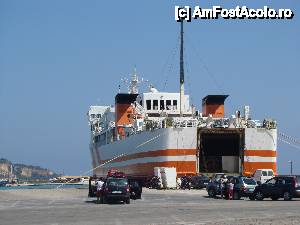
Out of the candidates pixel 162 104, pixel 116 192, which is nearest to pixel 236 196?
pixel 116 192

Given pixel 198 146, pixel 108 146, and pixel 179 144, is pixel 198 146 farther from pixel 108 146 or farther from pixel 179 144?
pixel 108 146

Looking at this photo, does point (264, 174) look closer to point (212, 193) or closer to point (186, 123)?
point (186, 123)

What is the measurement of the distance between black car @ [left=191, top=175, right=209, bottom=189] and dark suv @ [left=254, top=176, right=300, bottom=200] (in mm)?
15381

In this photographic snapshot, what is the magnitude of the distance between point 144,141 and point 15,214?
119 ft

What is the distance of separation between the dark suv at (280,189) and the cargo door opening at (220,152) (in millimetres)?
20537

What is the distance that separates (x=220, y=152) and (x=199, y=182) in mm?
8398

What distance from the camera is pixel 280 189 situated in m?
36.5

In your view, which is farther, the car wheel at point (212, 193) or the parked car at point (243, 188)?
the car wheel at point (212, 193)

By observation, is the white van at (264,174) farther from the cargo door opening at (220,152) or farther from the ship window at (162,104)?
the ship window at (162,104)

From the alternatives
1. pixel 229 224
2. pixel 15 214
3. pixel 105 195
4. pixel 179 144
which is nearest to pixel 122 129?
pixel 179 144

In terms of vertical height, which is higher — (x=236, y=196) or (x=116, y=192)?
(x=116, y=192)

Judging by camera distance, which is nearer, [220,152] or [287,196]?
[287,196]

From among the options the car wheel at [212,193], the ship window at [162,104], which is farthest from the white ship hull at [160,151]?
the car wheel at [212,193]

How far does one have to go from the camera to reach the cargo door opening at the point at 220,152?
A: 191 feet
